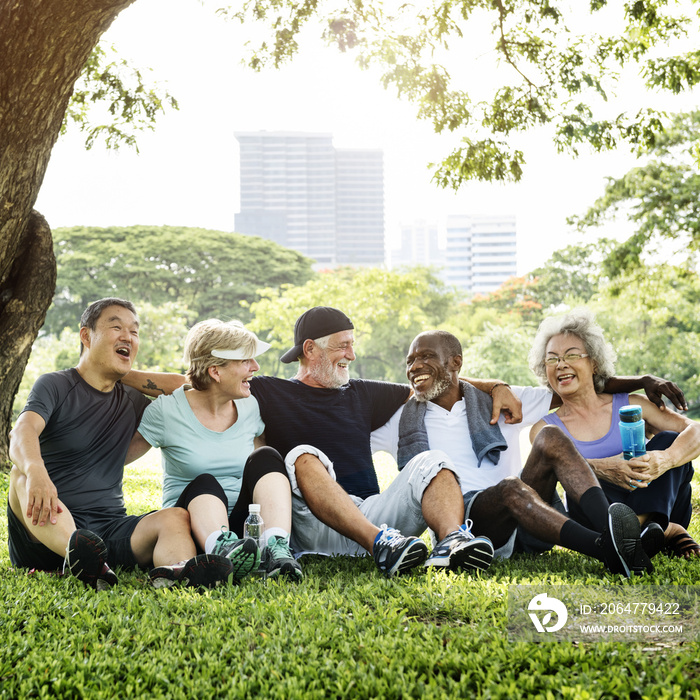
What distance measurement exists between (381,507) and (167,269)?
1527 inches

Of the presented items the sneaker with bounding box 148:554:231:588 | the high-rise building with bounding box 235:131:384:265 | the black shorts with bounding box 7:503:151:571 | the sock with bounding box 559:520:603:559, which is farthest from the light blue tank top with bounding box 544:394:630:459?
the high-rise building with bounding box 235:131:384:265

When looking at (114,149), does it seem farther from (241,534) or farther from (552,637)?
(552,637)

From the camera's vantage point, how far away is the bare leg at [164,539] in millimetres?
3297

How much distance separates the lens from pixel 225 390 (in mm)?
3934

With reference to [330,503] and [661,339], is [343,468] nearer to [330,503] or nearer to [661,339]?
[330,503]

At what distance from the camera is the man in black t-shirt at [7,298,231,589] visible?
3217 millimetres

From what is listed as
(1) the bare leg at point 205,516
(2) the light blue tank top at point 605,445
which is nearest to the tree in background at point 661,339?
(2) the light blue tank top at point 605,445

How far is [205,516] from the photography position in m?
3.33

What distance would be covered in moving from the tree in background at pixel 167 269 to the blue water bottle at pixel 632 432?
36.0 meters

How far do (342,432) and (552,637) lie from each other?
1924 mm

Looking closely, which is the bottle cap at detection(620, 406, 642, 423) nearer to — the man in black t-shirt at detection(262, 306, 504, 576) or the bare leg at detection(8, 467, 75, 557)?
the man in black t-shirt at detection(262, 306, 504, 576)

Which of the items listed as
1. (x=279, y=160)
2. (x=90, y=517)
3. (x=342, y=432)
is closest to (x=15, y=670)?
(x=90, y=517)

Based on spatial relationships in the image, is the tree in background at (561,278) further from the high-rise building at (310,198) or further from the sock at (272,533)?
the high-rise building at (310,198)

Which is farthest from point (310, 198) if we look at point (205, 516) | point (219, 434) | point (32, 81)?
point (205, 516)
